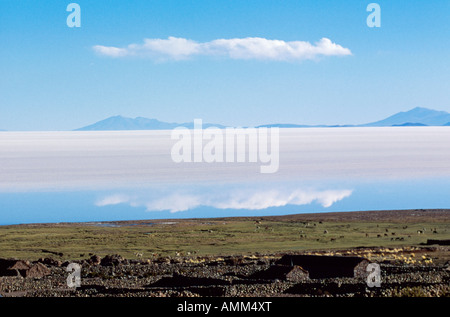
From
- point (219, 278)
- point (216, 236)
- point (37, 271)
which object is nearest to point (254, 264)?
point (219, 278)

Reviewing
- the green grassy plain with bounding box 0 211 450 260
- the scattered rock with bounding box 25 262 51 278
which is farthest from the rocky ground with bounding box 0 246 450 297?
the green grassy plain with bounding box 0 211 450 260

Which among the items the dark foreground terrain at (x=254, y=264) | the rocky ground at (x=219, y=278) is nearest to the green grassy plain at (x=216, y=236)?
the dark foreground terrain at (x=254, y=264)

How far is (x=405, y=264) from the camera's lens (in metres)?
57.6

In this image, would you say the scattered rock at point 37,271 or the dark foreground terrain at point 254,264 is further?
the scattered rock at point 37,271

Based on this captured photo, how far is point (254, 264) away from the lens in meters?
59.4

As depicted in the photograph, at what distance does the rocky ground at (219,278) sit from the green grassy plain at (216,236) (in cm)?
845

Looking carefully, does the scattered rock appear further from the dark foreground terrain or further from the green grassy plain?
the green grassy plain

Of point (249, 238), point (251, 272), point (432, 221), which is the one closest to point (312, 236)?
point (249, 238)

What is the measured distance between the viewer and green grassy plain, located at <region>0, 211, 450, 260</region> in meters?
76.5

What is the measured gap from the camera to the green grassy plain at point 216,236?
76.5 meters

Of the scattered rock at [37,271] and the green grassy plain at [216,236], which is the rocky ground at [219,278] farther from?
the green grassy plain at [216,236]

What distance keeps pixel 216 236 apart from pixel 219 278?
4114cm
